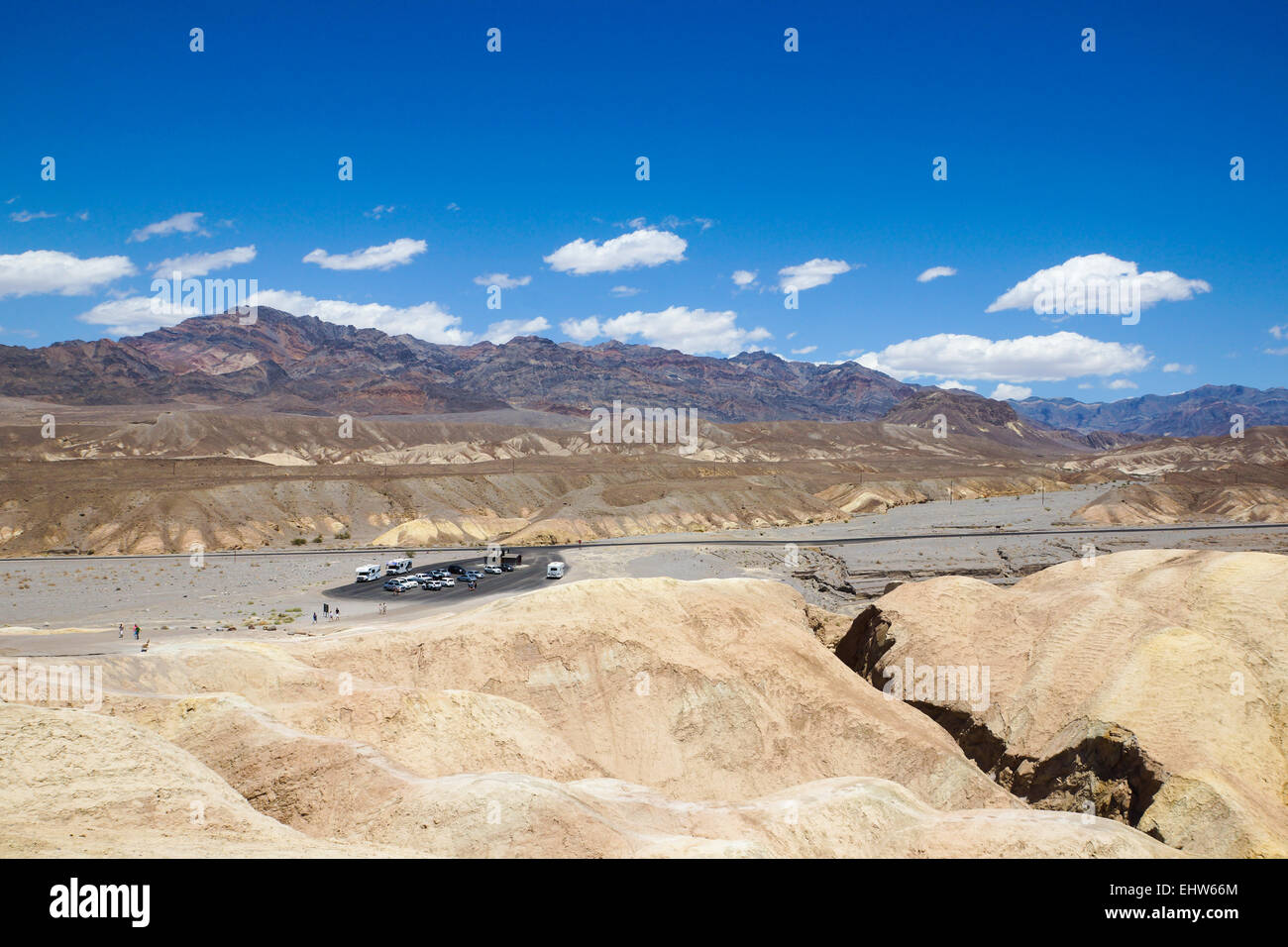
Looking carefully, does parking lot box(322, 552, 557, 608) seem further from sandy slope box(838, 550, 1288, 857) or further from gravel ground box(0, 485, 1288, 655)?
sandy slope box(838, 550, 1288, 857)

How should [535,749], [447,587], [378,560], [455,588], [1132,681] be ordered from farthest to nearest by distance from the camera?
[378,560] → [447,587] → [455,588] → [1132,681] → [535,749]

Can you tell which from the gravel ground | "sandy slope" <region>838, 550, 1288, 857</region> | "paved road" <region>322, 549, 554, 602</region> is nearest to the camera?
"sandy slope" <region>838, 550, 1288, 857</region>

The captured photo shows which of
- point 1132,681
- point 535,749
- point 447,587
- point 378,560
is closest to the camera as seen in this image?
point 535,749

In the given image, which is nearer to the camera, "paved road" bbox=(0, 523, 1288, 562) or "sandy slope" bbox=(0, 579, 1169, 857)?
"sandy slope" bbox=(0, 579, 1169, 857)

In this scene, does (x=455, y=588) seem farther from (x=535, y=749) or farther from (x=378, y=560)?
(x=535, y=749)

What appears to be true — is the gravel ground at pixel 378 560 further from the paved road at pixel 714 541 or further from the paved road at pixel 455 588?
the paved road at pixel 714 541

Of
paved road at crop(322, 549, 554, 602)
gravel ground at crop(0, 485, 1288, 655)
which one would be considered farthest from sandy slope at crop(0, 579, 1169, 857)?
paved road at crop(322, 549, 554, 602)

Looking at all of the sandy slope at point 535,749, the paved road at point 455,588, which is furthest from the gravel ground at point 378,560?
the sandy slope at point 535,749

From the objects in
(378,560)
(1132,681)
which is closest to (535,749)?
(1132,681)

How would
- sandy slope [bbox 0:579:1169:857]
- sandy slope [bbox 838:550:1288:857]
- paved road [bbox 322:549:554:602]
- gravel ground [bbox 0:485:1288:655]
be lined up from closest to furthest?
1. sandy slope [bbox 0:579:1169:857]
2. sandy slope [bbox 838:550:1288:857]
3. gravel ground [bbox 0:485:1288:655]
4. paved road [bbox 322:549:554:602]

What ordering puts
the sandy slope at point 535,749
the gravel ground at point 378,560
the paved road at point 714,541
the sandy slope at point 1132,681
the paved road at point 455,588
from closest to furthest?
1. the sandy slope at point 535,749
2. the sandy slope at point 1132,681
3. the gravel ground at point 378,560
4. the paved road at point 455,588
5. the paved road at point 714,541

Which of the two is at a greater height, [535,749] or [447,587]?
[447,587]

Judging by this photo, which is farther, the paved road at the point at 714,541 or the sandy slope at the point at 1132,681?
the paved road at the point at 714,541
